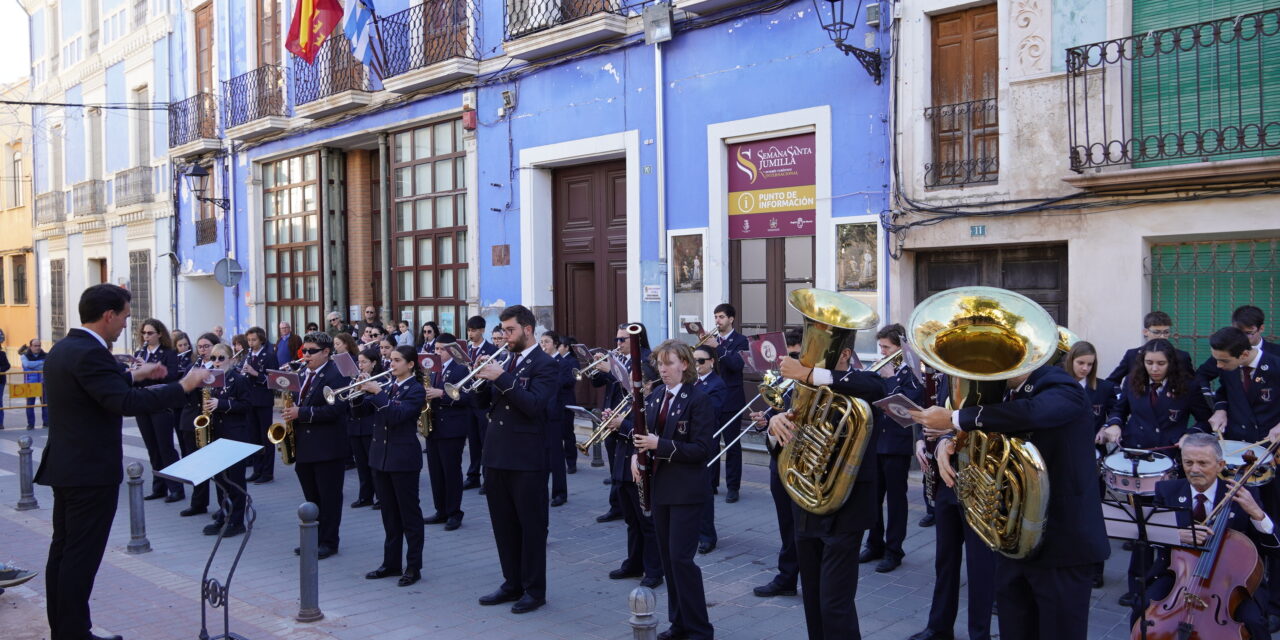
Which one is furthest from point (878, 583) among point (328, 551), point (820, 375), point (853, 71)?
point (853, 71)

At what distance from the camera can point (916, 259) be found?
1069cm

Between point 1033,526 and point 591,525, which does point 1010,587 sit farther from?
point 591,525

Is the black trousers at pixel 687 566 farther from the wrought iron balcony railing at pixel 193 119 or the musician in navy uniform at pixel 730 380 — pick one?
the wrought iron balcony railing at pixel 193 119

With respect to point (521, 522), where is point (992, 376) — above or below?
above

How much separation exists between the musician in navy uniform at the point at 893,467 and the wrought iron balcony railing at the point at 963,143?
11.1ft

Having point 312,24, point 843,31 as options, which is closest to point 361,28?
point 312,24

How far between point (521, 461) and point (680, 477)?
4.03 feet

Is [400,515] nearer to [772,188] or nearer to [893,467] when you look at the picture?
[893,467]

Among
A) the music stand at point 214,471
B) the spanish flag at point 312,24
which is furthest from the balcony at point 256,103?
the music stand at point 214,471

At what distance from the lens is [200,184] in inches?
848

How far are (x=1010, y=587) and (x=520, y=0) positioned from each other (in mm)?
12189

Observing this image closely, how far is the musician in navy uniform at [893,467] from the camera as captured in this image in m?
7.20

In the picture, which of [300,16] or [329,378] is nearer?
[329,378]

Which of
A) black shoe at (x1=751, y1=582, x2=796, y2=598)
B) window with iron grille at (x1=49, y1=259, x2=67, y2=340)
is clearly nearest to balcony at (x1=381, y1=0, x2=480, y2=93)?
black shoe at (x1=751, y1=582, x2=796, y2=598)
